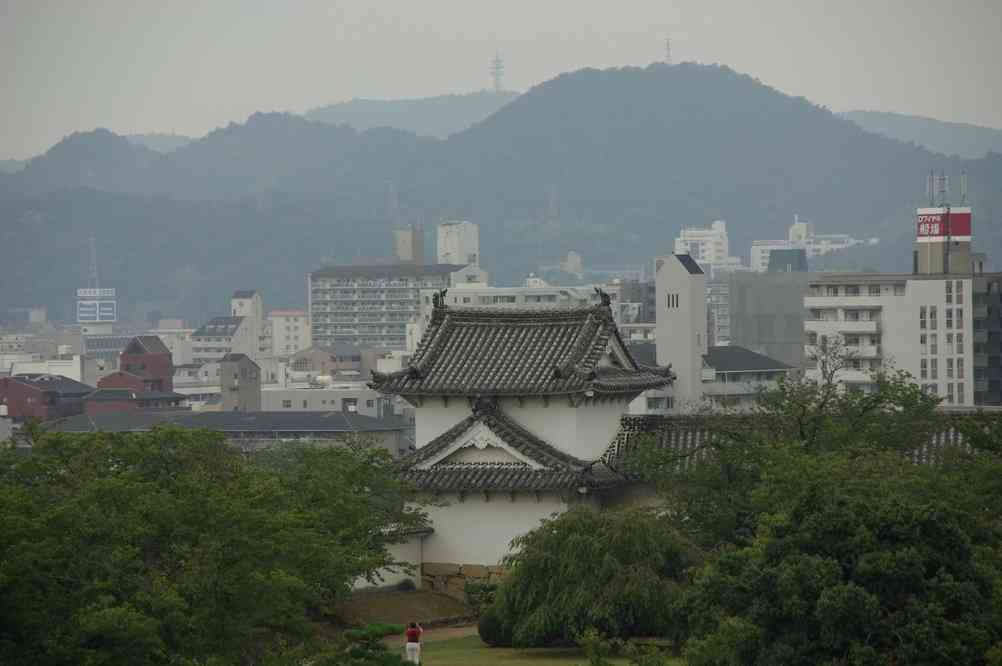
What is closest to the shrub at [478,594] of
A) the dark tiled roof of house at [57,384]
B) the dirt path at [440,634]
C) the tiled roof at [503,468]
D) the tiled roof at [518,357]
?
the dirt path at [440,634]

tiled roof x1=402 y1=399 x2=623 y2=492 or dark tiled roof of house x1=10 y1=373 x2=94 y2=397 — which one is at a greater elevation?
tiled roof x1=402 y1=399 x2=623 y2=492

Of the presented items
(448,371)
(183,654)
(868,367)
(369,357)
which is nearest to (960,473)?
(448,371)

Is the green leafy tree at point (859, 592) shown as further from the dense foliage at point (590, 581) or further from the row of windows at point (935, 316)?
the row of windows at point (935, 316)

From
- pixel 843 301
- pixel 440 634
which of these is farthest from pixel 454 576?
pixel 843 301

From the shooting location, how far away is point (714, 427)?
35625mm

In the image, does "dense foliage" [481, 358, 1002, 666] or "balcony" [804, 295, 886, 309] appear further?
"balcony" [804, 295, 886, 309]

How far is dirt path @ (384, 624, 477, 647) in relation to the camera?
3262 centimetres

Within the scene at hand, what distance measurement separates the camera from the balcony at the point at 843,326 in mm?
105000

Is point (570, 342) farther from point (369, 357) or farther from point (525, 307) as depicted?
point (369, 357)

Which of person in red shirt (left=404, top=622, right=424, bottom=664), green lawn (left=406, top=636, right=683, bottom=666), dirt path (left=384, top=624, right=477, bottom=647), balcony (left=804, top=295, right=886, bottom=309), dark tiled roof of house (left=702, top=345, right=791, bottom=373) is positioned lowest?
dirt path (left=384, top=624, right=477, bottom=647)

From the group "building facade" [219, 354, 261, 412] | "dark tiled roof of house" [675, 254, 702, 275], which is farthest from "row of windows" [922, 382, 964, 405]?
"building facade" [219, 354, 261, 412]

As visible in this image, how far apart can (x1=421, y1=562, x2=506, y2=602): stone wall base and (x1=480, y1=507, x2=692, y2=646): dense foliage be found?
376cm

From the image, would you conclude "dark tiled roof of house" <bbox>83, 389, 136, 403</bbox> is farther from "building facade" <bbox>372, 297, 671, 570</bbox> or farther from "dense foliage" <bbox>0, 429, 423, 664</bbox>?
"dense foliage" <bbox>0, 429, 423, 664</bbox>

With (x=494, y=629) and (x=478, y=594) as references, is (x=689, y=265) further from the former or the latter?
(x=494, y=629)
